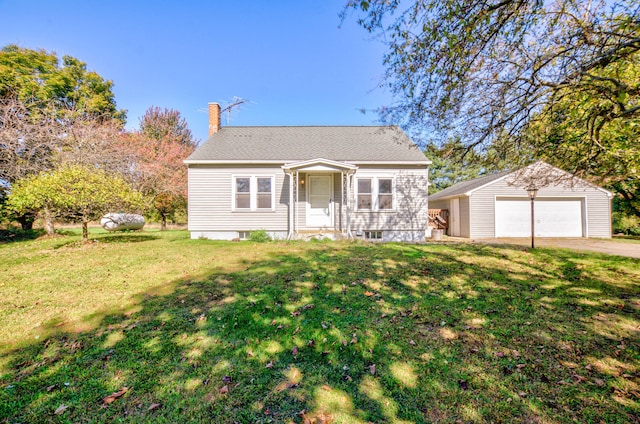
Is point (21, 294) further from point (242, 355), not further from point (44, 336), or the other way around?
point (242, 355)

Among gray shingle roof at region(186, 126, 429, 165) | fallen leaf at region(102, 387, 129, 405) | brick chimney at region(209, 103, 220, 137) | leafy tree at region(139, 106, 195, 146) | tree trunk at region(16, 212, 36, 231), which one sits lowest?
fallen leaf at region(102, 387, 129, 405)

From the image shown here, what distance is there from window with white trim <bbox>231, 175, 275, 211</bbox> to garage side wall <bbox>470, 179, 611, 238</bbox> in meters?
10.4

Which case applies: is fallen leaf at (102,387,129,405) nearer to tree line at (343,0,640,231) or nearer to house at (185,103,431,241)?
tree line at (343,0,640,231)

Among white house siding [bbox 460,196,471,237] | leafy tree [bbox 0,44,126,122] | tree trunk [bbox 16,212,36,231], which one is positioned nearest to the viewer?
leafy tree [bbox 0,44,126,122]

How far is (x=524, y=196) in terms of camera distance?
1402cm

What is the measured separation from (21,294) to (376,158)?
11085 millimetres

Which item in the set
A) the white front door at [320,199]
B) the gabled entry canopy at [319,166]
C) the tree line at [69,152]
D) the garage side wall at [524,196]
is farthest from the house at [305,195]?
the garage side wall at [524,196]

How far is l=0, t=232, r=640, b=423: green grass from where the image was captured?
220 centimetres

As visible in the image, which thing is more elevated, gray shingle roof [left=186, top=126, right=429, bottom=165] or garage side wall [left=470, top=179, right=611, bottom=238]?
gray shingle roof [left=186, top=126, right=429, bottom=165]

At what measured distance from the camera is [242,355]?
9.52 feet

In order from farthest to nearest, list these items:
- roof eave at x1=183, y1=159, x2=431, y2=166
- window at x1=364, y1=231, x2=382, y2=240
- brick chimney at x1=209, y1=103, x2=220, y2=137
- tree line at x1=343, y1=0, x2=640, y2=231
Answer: brick chimney at x1=209, y1=103, x2=220, y2=137
window at x1=364, y1=231, x2=382, y2=240
roof eave at x1=183, y1=159, x2=431, y2=166
tree line at x1=343, y1=0, x2=640, y2=231

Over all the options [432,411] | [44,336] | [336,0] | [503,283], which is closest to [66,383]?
[44,336]

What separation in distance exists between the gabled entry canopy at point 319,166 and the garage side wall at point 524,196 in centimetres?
779

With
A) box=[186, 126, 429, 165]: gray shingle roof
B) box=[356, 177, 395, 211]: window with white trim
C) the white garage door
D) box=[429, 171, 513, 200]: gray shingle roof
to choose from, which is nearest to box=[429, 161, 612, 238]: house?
the white garage door
